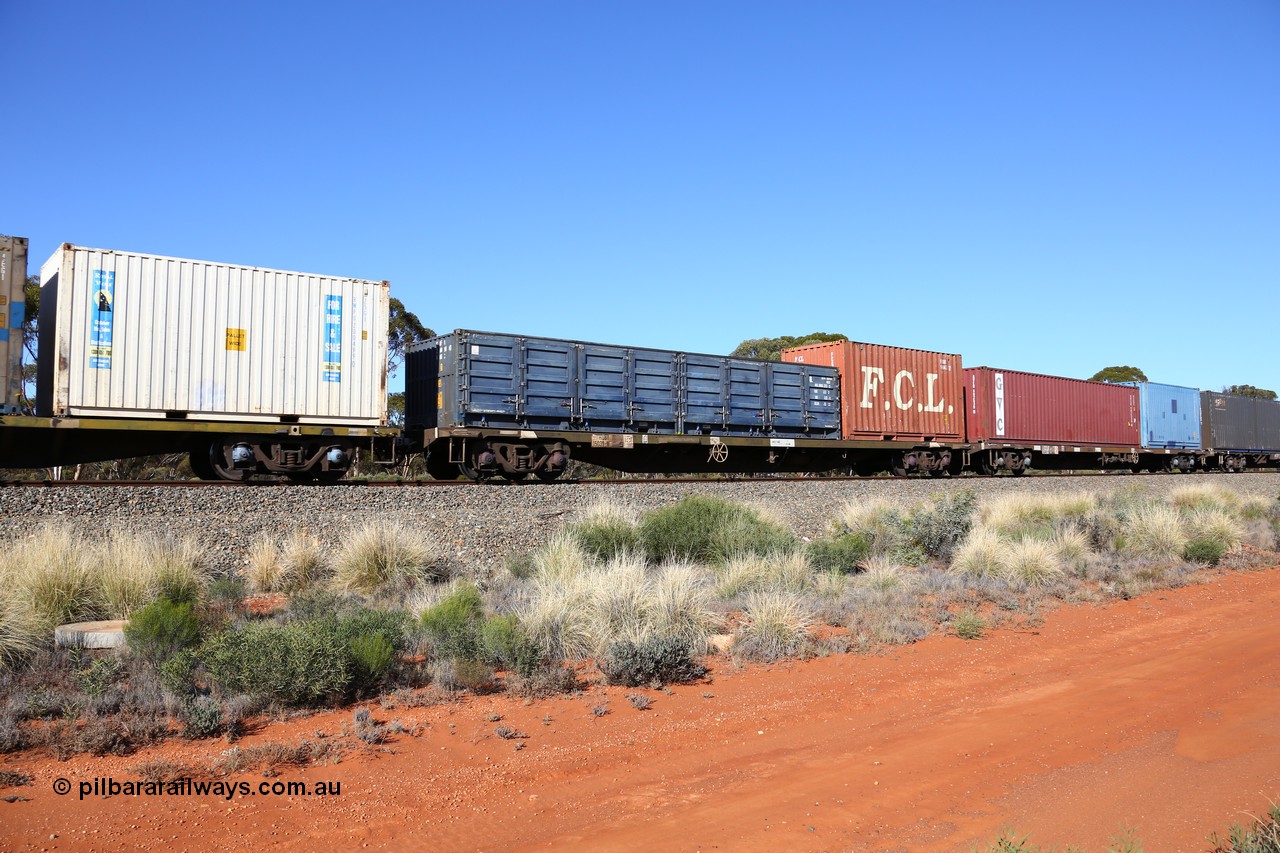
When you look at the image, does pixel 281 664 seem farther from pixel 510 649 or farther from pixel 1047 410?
pixel 1047 410

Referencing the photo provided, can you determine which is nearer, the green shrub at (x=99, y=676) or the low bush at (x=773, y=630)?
the green shrub at (x=99, y=676)

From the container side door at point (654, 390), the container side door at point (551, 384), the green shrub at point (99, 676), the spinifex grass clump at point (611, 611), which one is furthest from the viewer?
the container side door at point (654, 390)

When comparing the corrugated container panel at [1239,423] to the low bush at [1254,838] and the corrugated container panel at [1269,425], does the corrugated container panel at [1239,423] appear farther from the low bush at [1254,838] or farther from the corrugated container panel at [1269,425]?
the low bush at [1254,838]

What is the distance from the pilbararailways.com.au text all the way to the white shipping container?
10353mm

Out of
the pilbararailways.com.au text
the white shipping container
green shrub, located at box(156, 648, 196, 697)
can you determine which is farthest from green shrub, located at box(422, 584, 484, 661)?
the white shipping container

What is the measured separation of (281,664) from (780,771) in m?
3.51

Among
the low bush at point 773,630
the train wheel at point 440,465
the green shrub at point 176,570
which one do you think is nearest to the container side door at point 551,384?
the train wheel at point 440,465

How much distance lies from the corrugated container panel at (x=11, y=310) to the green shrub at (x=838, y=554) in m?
11.7

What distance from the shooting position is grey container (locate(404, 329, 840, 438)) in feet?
55.8

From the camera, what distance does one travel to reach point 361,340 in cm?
1537

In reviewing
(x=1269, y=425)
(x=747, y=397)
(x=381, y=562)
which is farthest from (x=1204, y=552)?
(x=1269, y=425)

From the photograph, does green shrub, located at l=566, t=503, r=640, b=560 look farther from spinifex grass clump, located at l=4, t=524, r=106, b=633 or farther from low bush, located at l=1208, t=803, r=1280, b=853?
low bush, located at l=1208, t=803, r=1280, b=853

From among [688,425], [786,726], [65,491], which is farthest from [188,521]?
[688,425]

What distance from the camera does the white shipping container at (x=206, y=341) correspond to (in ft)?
42.6
